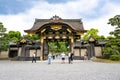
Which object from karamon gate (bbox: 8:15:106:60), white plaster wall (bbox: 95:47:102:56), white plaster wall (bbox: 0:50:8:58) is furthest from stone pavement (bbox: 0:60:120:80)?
white plaster wall (bbox: 0:50:8:58)

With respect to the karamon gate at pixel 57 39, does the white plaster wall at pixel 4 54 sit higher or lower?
lower

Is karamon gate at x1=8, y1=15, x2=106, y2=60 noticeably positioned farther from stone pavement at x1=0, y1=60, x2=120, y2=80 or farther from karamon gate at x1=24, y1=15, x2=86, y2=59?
stone pavement at x1=0, y1=60, x2=120, y2=80

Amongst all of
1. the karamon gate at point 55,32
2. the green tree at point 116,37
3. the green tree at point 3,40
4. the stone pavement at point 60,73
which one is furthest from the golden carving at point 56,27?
the stone pavement at point 60,73

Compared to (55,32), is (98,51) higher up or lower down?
lower down

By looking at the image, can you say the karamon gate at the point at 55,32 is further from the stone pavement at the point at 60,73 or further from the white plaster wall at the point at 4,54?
the stone pavement at the point at 60,73

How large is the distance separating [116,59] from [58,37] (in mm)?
9245

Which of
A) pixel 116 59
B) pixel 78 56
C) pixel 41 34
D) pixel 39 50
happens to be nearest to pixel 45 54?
pixel 39 50

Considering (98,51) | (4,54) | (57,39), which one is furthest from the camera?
(4,54)

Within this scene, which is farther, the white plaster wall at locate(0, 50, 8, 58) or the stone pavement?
the white plaster wall at locate(0, 50, 8, 58)

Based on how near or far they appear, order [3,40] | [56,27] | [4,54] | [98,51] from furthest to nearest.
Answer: [4,54] < [3,40] < [98,51] < [56,27]

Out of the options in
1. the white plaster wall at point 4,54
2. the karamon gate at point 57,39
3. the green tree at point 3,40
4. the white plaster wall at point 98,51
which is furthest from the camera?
the white plaster wall at point 4,54

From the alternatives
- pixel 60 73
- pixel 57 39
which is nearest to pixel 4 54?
pixel 57 39

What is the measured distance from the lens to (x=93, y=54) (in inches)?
1096

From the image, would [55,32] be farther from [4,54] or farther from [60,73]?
[60,73]
